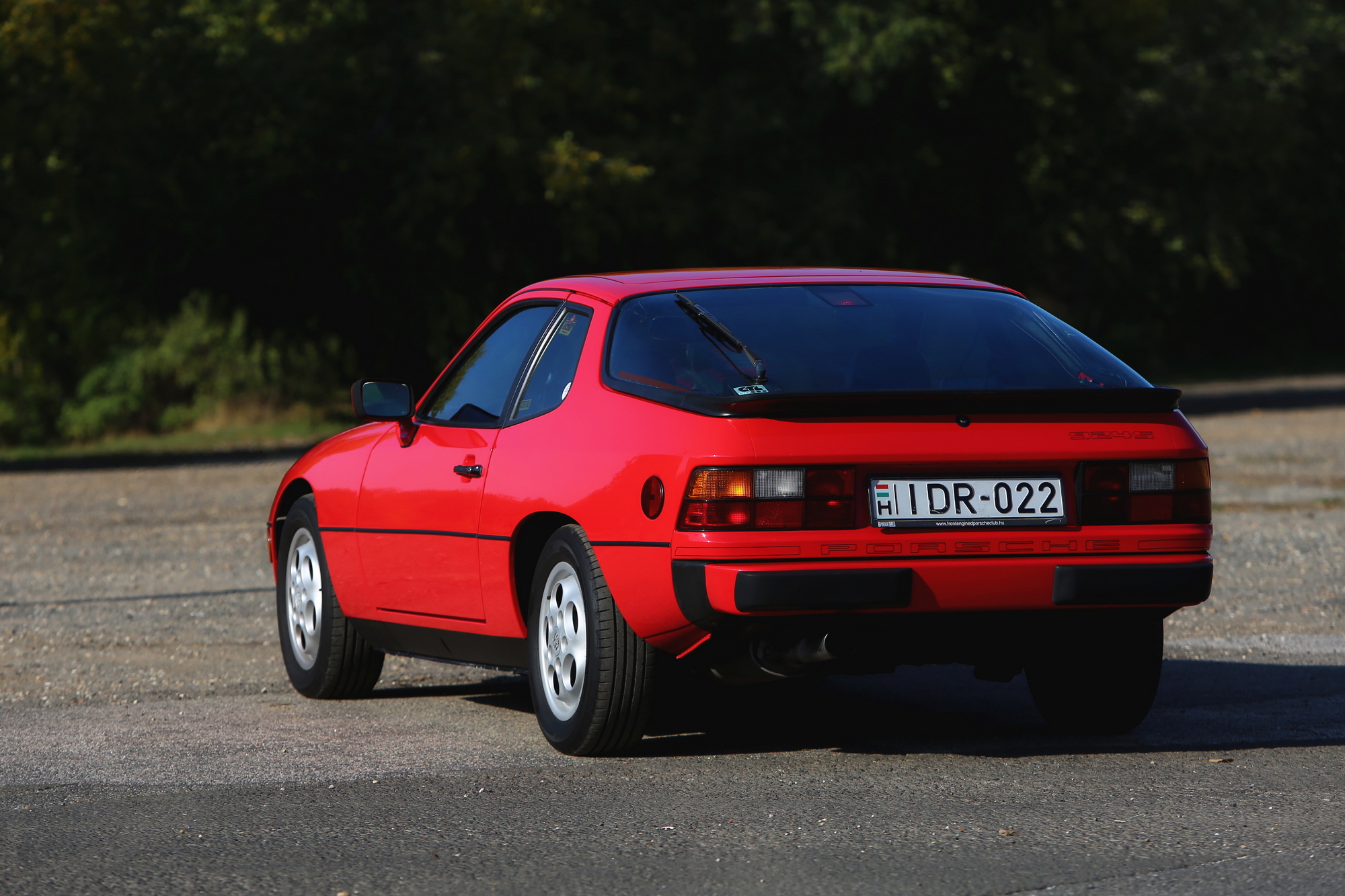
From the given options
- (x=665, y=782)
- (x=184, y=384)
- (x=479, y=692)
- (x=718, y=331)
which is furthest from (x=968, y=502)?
(x=184, y=384)

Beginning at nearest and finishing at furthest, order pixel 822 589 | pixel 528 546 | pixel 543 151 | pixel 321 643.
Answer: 1. pixel 822 589
2. pixel 528 546
3. pixel 321 643
4. pixel 543 151

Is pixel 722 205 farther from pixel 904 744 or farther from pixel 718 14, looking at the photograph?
pixel 904 744

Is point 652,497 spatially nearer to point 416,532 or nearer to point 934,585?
point 934,585

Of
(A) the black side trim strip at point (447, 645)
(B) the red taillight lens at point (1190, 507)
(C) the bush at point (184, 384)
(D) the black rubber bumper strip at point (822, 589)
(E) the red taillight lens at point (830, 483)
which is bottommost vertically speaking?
(C) the bush at point (184, 384)

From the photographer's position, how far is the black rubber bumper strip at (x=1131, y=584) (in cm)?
563

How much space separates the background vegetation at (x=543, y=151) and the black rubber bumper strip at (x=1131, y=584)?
20184mm

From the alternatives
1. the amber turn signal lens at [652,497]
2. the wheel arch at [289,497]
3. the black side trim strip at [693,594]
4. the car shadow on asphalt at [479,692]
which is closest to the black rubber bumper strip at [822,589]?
the black side trim strip at [693,594]

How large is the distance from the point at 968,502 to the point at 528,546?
1.57 meters

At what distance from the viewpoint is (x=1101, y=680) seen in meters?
6.48

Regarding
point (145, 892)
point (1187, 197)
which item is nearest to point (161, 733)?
point (145, 892)

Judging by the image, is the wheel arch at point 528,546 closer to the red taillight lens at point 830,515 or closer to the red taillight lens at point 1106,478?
the red taillight lens at point 830,515

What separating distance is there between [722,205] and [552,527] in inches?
945

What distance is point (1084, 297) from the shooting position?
44469 mm

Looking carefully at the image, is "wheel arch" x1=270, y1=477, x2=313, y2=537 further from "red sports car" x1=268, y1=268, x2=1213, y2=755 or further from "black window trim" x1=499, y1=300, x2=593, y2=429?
"black window trim" x1=499, y1=300, x2=593, y2=429
